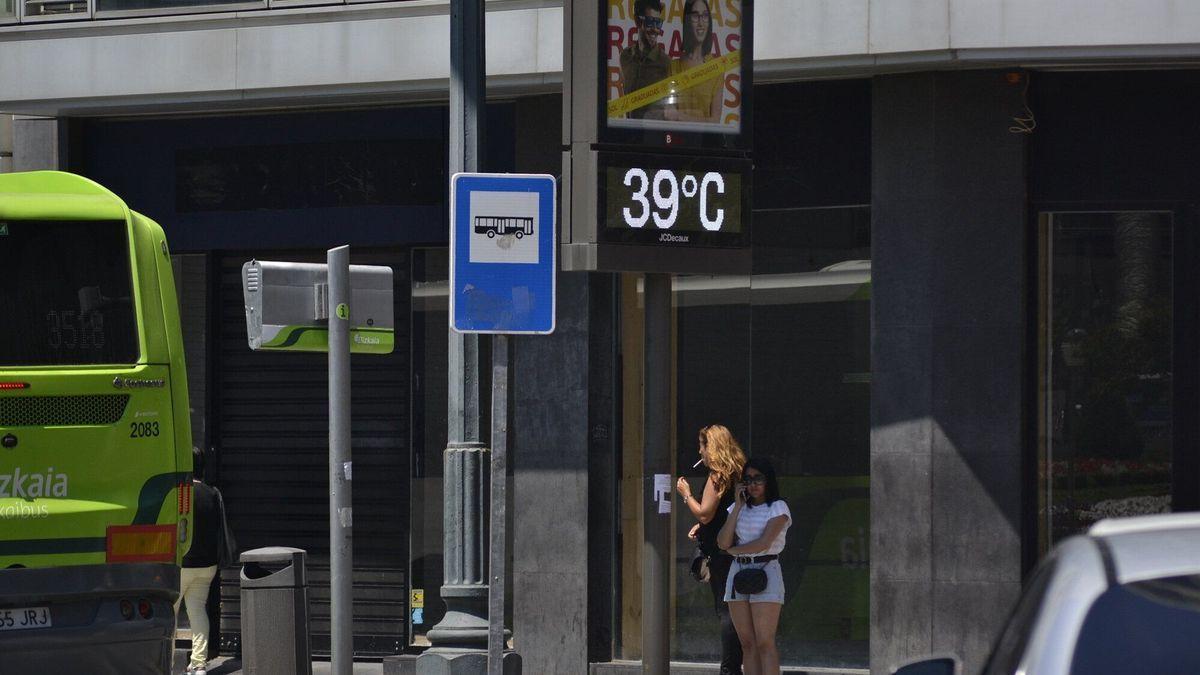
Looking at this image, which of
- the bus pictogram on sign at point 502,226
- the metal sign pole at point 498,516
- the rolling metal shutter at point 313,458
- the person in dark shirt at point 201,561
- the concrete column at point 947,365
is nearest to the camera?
the metal sign pole at point 498,516

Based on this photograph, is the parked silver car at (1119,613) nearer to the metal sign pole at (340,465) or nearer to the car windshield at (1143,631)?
the car windshield at (1143,631)

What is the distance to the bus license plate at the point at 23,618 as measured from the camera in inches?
353

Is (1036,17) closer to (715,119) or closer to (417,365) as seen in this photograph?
(715,119)

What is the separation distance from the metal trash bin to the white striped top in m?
2.87

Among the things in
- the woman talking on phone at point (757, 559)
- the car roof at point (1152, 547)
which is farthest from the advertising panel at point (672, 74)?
the car roof at point (1152, 547)

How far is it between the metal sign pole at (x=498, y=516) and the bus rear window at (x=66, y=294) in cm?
318

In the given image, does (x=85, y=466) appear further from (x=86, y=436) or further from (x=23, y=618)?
(x=23, y=618)

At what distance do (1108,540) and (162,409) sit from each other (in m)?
7.12

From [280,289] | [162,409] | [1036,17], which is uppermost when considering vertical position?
[1036,17]

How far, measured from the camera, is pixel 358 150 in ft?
45.1

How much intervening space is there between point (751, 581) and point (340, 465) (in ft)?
8.86

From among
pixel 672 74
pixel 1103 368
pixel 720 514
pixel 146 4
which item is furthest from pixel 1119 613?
pixel 146 4

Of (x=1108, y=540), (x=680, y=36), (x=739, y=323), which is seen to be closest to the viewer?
(x=1108, y=540)

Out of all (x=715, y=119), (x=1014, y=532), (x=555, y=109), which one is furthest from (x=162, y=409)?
(x=1014, y=532)
